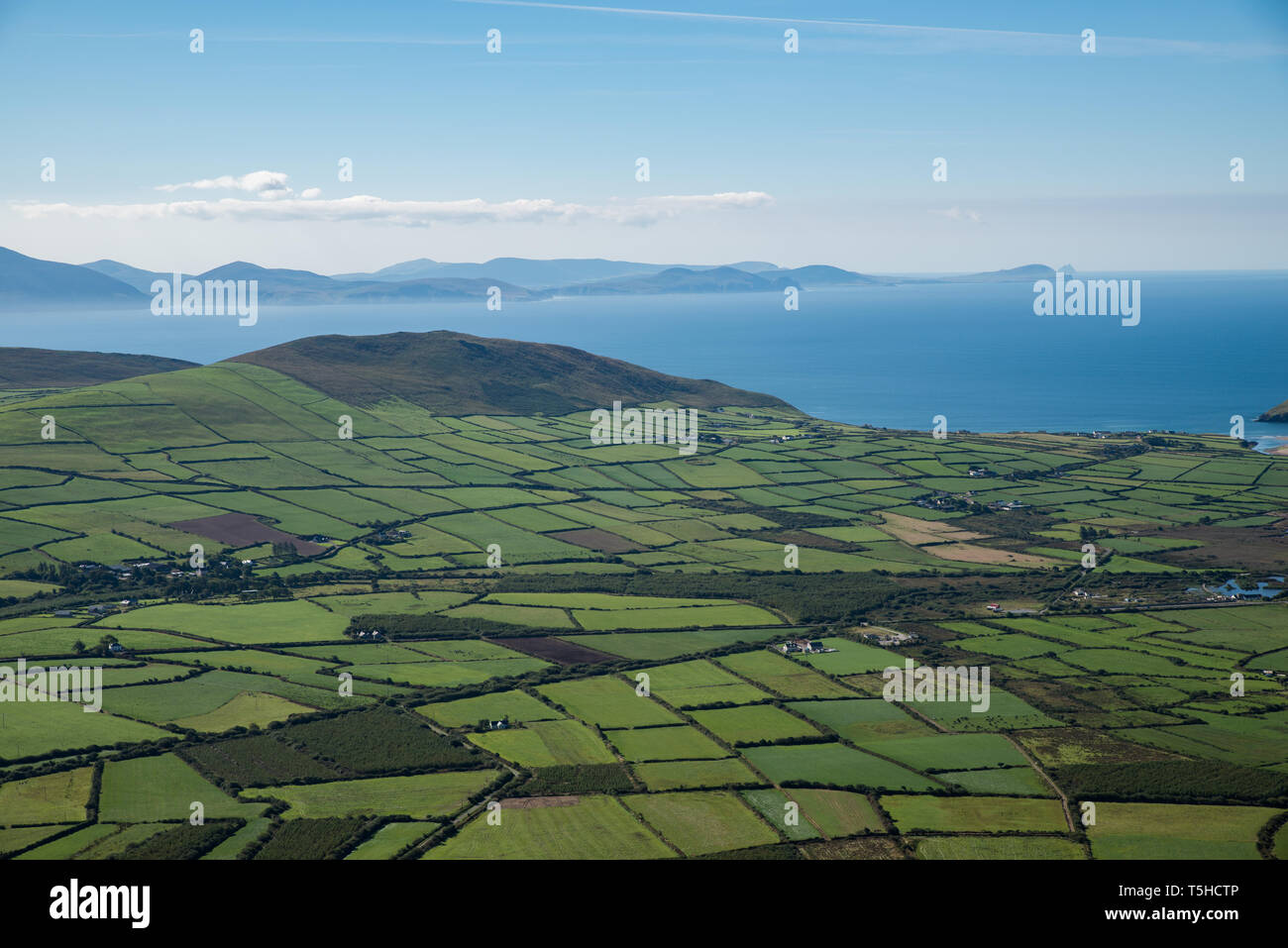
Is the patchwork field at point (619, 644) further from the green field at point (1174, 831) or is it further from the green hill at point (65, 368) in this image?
the green hill at point (65, 368)

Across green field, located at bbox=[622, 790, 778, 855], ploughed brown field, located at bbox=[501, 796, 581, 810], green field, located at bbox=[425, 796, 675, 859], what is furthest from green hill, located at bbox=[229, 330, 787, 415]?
green field, located at bbox=[622, 790, 778, 855]

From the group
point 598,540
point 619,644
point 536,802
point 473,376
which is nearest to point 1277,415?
point 598,540

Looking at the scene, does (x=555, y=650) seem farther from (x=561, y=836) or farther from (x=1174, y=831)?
(x=1174, y=831)

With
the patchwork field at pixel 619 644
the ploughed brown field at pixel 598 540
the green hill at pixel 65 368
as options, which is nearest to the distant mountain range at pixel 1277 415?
the patchwork field at pixel 619 644

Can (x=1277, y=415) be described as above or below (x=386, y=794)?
above

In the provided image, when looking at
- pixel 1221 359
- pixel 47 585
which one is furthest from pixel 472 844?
pixel 1221 359

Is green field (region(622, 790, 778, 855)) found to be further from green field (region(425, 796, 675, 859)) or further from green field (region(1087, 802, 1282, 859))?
green field (region(1087, 802, 1282, 859))
